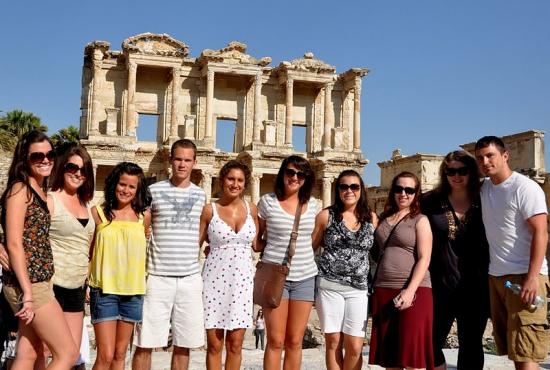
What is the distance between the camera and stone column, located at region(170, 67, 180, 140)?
28.2m

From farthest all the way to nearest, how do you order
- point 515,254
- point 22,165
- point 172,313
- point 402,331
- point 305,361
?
point 305,361, point 172,313, point 402,331, point 515,254, point 22,165

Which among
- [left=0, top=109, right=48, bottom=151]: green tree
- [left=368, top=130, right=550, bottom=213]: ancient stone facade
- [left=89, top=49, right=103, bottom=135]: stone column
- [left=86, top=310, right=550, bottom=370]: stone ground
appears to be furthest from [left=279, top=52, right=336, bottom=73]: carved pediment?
[left=86, top=310, right=550, bottom=370]: stone ground

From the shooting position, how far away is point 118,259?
5273 millimetres

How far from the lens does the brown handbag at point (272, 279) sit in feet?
18.5

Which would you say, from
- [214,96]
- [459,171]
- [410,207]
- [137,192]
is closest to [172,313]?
[137,192]

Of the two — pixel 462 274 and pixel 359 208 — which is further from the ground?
pixel 359 208

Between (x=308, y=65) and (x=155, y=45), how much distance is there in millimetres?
6954

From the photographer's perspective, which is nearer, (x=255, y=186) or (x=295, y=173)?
(x=295, y=173)

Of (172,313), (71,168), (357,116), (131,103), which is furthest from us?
(357,116)

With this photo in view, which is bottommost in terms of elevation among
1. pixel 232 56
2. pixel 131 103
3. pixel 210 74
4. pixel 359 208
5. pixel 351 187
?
pixel 359 208

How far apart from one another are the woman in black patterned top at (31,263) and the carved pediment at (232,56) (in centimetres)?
2434

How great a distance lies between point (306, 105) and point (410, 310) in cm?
2627

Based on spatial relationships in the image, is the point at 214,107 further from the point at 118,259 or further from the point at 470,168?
the point at 118,259

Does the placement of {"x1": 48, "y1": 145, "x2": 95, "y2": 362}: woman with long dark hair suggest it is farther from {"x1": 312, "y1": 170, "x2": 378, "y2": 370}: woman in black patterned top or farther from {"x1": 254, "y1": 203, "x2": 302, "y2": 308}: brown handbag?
{"x1": 312, "y1": 170, "x2": 378, "y2": 370}: woman in black patterned top
